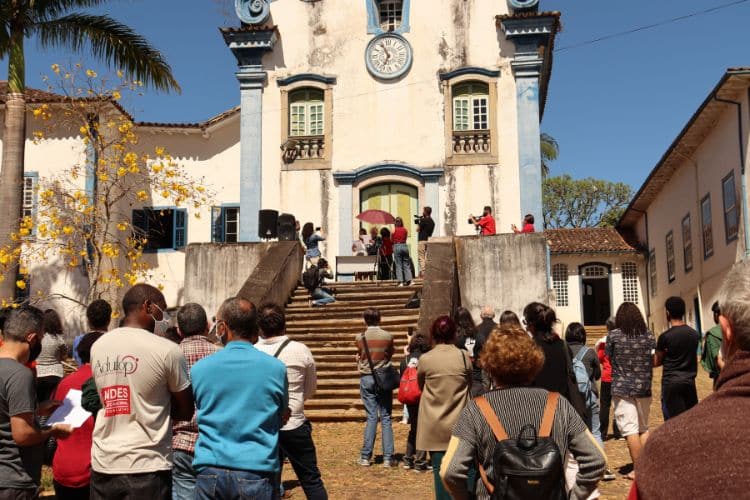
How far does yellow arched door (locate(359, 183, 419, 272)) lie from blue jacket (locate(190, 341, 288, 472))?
634 inches

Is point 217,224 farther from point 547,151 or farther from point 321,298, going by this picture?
point 547,151

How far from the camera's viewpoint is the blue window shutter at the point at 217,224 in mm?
24172

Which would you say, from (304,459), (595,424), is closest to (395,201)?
(595,424)

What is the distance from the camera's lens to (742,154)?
21422 millimetres

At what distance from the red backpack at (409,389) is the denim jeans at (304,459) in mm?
2030

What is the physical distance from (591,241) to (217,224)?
18.5m

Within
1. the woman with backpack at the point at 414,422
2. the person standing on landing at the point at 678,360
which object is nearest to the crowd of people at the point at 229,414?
the person standing on landing at the point at 678,360

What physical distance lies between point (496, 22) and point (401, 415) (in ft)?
38.5

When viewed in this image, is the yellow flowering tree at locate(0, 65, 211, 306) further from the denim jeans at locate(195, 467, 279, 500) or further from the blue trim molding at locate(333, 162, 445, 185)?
the denim jeans at locate(195, 467, 279, 500)

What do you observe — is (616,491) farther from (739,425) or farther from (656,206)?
(656,206)

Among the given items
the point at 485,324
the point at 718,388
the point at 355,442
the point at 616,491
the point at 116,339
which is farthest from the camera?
the point at 355,442

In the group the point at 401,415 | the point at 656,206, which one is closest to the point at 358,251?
the point at 401,415

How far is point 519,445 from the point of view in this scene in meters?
3.72

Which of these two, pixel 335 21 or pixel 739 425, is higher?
pixel 335 21
